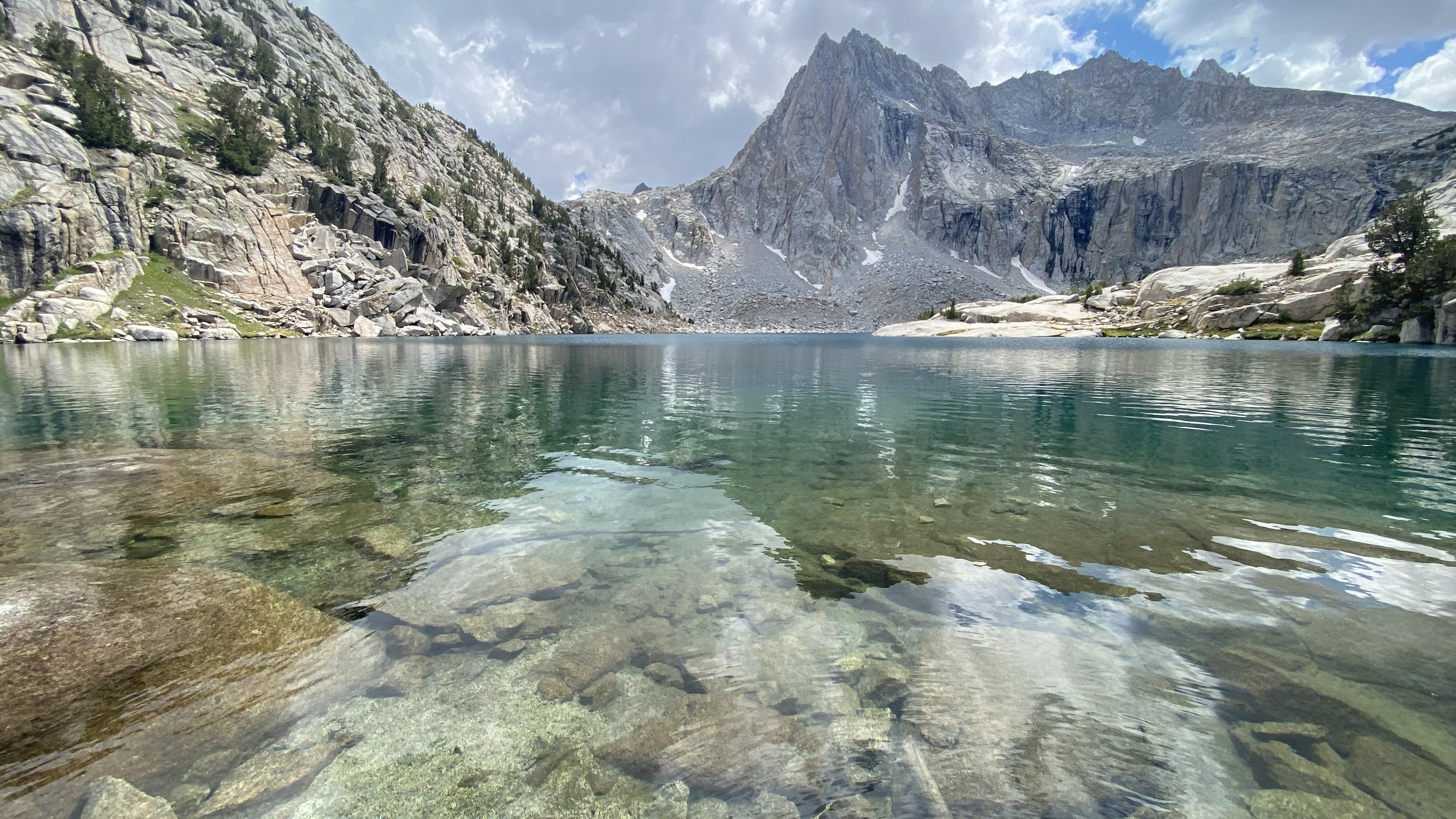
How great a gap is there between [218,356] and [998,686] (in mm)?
66390

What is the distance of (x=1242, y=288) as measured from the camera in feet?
317

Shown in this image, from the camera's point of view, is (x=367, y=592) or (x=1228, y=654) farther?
(x=367, y=592)

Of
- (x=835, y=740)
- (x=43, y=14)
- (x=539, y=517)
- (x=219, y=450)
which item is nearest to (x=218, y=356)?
(x=219, y=450)

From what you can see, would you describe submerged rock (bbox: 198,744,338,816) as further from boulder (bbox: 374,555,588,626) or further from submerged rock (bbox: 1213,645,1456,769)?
submerged rock (bbox: 1213,645,1456,769)

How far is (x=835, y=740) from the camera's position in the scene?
5367 mm

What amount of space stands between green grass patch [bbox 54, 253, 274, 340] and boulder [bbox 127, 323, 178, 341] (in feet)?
4.16

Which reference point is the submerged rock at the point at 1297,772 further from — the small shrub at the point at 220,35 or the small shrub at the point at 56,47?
the small shrub at the point at 220,35

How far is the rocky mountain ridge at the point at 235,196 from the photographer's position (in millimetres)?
71312

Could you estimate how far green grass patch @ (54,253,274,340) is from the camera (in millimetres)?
68250

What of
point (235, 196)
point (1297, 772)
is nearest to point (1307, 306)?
point (1297, 772)

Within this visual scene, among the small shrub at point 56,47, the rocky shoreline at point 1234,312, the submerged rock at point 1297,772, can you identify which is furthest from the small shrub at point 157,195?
the rocky shoreline at point 1234,312

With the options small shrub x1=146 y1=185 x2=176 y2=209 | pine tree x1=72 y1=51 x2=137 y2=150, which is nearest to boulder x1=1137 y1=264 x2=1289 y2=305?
small shrub x1=146 y1=185 x2=176 y2=209

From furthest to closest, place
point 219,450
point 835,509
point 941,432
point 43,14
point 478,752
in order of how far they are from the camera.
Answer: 1. point 43,14
2. point 941,432
3. point 219,450
4. point 835,509
5. point 478,752

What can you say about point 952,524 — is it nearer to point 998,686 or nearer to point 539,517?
point 998,686
